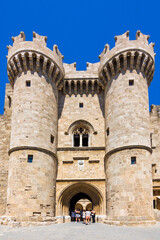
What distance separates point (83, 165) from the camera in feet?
61.8

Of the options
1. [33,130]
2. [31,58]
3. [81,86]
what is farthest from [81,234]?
[81,86]

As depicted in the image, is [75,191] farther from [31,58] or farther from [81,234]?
[31,58]

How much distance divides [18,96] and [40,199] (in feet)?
22.4

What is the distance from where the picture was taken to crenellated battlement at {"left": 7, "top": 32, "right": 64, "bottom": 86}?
1875 cm

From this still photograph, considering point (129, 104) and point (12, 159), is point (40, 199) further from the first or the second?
point (129, 104)

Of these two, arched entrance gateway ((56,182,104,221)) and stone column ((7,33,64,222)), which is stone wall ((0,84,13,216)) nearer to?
stone column ((7,33,64,222))

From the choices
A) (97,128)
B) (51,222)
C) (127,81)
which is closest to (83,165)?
(97,128)

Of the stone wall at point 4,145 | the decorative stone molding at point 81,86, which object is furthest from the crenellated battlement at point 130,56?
the stone wall at point 4,145

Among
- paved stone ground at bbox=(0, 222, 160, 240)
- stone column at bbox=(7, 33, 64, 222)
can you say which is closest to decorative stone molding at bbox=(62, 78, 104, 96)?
stone column at bbox=(7, 33, 64, 222)

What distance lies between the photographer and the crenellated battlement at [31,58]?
18.8 metres

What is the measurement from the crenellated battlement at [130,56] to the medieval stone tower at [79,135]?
0.07 metres

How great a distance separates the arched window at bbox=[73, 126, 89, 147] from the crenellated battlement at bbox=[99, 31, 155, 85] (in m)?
4.08

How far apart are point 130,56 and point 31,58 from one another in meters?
6.58

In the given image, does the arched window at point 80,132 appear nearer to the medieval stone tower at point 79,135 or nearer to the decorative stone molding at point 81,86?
the medieval stone tower at point 79,135
